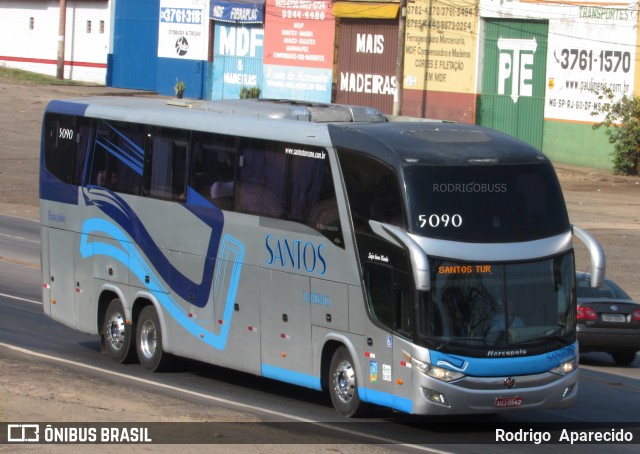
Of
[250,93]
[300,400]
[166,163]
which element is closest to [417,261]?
[300,400]

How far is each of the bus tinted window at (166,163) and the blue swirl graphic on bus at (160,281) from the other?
102 centimetres

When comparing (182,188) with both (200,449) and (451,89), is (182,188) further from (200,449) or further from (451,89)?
(451,89)

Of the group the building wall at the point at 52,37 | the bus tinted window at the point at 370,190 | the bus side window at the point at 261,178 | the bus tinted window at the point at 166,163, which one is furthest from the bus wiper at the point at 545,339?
the building wall at the point at 52,37

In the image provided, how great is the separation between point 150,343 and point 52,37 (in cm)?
5695

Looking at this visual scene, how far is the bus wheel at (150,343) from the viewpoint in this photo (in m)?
16.9

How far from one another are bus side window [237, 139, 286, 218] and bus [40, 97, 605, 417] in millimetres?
21

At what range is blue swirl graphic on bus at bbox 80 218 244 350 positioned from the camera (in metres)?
15.5

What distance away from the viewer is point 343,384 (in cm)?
1404

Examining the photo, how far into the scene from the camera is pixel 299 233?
14414mm

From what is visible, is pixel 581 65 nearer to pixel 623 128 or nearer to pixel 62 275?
pixel 623 128

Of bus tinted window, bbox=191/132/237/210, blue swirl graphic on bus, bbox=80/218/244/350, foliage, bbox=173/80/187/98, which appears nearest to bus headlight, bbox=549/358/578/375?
blue swirl graphic on bus, bbox=80/218/244/350

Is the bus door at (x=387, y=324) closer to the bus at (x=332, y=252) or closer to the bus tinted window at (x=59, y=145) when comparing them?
the bus at (x=332, y=252)

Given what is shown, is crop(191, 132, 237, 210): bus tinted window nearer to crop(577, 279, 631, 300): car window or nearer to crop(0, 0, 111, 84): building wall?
crop(577, 279, 631, 300): car window

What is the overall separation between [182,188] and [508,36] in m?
34.1
